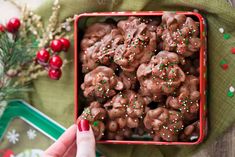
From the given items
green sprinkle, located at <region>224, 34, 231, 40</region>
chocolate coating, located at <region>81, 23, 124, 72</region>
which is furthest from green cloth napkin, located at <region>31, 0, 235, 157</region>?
chocolate coating, located at <region>81, 23, 124, 72</region>

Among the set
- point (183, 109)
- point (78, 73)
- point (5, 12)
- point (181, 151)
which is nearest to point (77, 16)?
point (78, 73)

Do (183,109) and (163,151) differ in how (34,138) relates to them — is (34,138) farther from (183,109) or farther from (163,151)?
(183,109)

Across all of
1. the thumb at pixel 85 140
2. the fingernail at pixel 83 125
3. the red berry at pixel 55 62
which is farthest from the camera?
the red berry at pixel 55 62

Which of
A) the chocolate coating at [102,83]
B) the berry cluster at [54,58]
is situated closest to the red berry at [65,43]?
the berry cluster at [54,58]

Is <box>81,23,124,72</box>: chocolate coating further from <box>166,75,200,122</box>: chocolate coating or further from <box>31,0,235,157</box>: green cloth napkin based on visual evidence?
<box>166,75,200,122</box>: chocolate coating

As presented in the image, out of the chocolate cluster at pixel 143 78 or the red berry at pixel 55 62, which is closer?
the chocolate cluster at pixel 143 78

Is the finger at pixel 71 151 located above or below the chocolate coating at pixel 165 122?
below

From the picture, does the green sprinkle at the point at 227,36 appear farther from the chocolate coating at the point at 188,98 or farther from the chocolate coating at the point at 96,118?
the chocolate coating at the point at 96,118

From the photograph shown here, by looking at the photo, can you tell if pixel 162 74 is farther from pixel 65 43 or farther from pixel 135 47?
pixel 65 43
